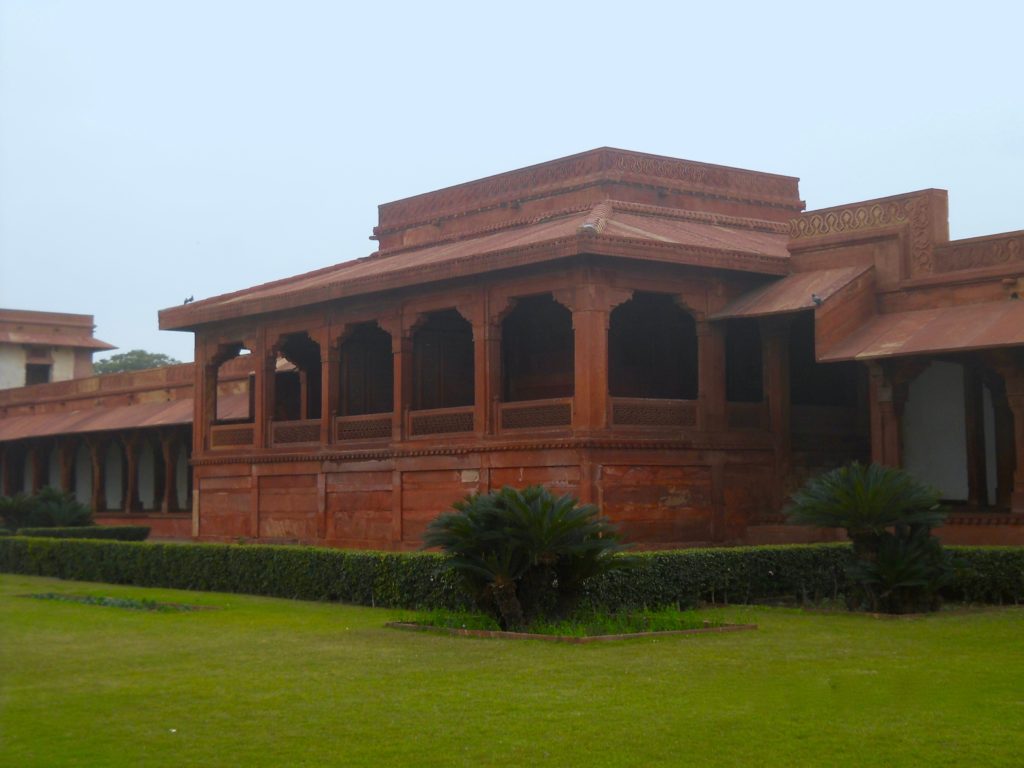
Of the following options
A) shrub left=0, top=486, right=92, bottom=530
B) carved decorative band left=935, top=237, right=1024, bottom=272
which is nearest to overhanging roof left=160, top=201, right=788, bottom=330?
carved decorative band left=935, top=237, right=1024, bottom=272

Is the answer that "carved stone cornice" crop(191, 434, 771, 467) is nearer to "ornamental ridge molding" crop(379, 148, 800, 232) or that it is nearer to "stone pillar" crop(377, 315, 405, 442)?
"stone pillar" crop(377, 315, 405, 442)

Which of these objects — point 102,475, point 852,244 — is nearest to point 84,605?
point 852,244

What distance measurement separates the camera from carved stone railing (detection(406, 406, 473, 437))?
2308cm

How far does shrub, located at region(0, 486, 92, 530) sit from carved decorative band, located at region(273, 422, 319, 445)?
694 cm

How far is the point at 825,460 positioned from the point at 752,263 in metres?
3.67

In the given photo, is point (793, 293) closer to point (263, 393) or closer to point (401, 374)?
point (401, 374)

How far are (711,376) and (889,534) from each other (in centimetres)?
660

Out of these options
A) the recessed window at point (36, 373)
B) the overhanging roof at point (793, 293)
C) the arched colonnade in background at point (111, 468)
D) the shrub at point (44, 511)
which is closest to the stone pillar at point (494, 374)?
the overhanging roof at point (793, 293)

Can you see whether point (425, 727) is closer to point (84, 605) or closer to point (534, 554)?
point (534, 554)

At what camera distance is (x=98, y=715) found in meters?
9.55

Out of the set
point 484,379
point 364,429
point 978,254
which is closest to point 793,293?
point 978,254

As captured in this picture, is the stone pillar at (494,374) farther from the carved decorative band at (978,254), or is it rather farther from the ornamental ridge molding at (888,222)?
the carved decorative band at (978,254)

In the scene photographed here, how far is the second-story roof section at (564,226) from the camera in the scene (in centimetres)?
2172

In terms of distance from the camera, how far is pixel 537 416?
21781 mm
